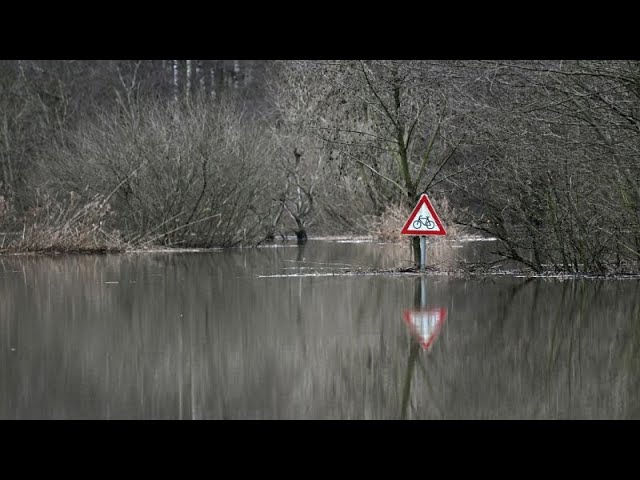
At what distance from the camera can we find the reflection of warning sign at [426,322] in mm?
12969

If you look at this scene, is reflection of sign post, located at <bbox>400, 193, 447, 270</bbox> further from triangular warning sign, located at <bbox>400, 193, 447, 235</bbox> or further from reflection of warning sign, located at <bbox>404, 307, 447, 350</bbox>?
reflection of warning sign, located at <bbox>404, 307, 447, 350</bbox>

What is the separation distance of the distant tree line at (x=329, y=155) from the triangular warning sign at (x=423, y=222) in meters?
0.87

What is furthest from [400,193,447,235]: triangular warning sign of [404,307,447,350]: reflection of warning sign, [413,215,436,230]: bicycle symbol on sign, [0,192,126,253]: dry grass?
[0,192,126,253]: dry grass

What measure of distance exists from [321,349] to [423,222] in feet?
38.1

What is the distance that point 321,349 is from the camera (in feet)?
39.9

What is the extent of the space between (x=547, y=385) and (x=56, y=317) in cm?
796

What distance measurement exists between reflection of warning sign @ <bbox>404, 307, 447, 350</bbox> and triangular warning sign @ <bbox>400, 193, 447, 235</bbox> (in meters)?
7.04

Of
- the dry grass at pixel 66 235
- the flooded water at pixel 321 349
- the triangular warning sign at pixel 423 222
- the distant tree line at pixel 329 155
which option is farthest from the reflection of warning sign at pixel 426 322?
the dry grass at pixel 66 235

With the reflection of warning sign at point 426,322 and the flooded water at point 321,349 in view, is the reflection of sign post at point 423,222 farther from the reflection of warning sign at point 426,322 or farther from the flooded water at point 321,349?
the reflection of warning sign at point 426,322

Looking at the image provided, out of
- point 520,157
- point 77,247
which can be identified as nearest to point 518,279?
point 520,157

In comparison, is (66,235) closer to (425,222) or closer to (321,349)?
(425,222)

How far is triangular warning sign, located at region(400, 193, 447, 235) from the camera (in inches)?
923

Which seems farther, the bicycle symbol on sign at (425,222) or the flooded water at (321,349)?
the bicycle symbol on sign at (425,222)
